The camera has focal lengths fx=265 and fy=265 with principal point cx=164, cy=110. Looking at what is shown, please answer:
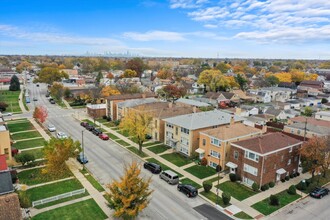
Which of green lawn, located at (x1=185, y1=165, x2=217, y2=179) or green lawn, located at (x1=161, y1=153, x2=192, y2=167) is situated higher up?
green lawn, located at (x1=161, y1=153, x2=192, y2=167)

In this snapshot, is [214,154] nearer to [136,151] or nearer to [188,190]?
[188,190]

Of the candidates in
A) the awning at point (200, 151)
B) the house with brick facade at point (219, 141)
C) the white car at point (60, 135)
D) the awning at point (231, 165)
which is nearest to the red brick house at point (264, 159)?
the awning at point (231, 165)

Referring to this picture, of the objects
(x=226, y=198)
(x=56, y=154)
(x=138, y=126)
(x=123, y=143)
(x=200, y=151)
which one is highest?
(x=138, y=126)

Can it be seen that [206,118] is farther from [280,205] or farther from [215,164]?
[280,205]

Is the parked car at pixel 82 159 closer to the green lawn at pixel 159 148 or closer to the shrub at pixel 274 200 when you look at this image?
the green lawn at pixel 159 148

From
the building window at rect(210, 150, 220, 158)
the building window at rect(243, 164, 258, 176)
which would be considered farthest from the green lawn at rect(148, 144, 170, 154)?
the building window at rect(243, 164, 258, 176)

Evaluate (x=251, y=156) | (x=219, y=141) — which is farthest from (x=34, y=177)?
(x=251, y=156)

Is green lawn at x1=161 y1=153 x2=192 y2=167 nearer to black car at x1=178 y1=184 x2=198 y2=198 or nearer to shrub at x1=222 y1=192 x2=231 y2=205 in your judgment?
black car at x1=178 y1=184 x2=198 y2=198
